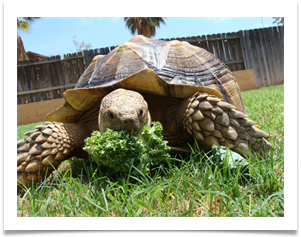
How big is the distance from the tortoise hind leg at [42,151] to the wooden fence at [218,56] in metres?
7.22

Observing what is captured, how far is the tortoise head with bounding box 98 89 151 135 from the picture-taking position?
61.3 inches

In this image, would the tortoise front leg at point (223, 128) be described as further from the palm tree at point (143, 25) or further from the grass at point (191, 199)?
the palm tree at point (143, 25)

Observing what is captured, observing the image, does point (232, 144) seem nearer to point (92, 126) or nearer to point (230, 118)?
point (230, 118)

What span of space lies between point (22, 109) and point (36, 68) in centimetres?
168

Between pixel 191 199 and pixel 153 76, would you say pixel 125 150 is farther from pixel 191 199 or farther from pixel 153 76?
pixel 153 76

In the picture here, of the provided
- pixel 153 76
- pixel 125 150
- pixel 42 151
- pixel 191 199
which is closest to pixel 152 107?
pixel 153 76

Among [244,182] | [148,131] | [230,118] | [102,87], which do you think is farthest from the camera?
[102,87]

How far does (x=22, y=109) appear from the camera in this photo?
8.60 meters

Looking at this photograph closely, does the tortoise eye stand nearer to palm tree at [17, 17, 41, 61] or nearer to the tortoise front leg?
the tortoise front leg

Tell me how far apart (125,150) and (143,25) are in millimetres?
19275

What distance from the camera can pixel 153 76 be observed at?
1935 mm

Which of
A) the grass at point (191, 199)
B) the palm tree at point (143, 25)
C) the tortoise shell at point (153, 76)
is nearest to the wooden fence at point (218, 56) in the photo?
the tortoise shell at point (153, 76)

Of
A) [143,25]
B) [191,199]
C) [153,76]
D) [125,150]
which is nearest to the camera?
[191,199]
